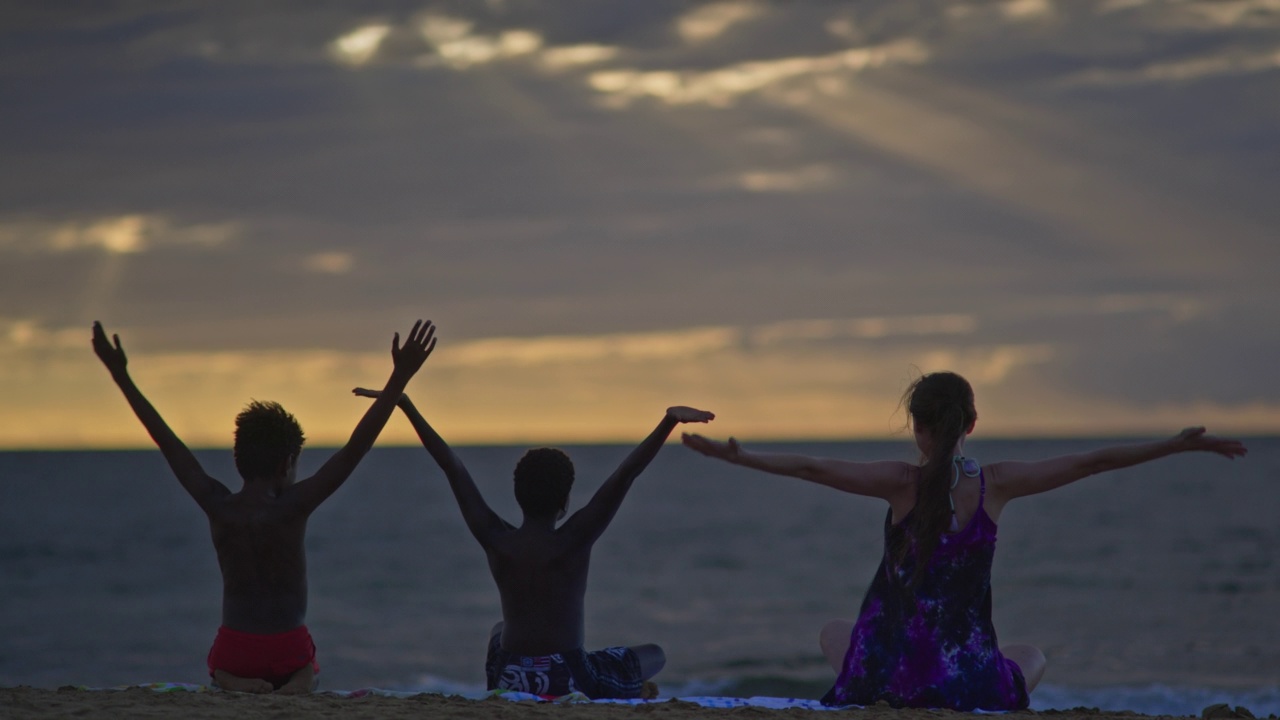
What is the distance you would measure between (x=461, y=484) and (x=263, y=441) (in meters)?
0.96

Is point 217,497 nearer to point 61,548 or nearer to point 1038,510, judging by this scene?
point 61,548

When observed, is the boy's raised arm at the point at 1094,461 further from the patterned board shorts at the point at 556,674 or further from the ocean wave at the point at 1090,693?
the ocean wave at the point at 1090,693

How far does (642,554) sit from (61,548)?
1775 cm

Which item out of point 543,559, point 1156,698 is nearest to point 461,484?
point 543,559

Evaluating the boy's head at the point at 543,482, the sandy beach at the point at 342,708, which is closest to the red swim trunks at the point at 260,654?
the sandy beach at the point at 342,708

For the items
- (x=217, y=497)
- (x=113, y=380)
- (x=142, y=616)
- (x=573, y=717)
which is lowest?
(x=142, y=616)

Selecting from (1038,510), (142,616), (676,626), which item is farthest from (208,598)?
(1038,510)

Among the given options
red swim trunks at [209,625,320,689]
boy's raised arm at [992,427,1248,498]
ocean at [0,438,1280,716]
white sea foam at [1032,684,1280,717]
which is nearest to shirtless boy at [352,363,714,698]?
red swim trunks at [209,625,320,689]

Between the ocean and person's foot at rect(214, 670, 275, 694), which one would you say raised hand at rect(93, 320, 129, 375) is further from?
the ocean

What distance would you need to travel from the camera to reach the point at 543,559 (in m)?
5.70

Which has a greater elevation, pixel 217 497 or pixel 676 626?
pixel 217 497

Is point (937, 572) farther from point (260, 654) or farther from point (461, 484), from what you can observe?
point (260, 654)

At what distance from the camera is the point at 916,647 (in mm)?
5367

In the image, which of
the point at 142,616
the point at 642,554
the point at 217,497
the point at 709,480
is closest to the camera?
the point at 217,497
